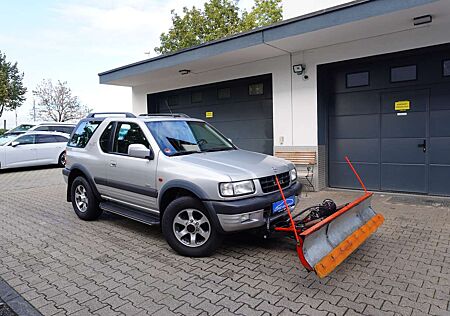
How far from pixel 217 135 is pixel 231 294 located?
288 centimetres

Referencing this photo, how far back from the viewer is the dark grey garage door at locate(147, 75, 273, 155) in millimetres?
9422

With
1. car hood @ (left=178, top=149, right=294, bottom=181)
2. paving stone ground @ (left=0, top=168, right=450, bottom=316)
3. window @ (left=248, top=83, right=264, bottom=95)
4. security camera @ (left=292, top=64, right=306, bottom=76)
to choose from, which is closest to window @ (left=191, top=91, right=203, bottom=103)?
window @ (left=248, top=83, right=264, bottom=95)

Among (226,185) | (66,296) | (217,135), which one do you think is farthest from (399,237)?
(66,296)

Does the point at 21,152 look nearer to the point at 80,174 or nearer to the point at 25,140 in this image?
the point at 25,140

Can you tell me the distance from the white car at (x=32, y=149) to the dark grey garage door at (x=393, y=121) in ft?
32.8

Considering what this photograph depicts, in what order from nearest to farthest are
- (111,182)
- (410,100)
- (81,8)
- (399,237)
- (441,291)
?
1. (441,291)
2. (399,237)
3. (111,182)
4. (410,100)
5. (81,8)

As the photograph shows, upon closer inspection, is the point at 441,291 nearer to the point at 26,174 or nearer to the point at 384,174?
the point at 384,174

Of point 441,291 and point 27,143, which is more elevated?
point 27,143

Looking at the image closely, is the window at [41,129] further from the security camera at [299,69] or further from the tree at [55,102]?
the tree at [55,102]

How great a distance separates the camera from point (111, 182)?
5.31 meters

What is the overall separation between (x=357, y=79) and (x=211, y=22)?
22724 millimetres

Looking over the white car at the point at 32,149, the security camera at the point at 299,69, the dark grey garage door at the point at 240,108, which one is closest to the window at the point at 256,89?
the dark grey garage door at the point at 240,108

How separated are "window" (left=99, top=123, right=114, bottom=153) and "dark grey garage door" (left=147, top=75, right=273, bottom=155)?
4817 millimetres

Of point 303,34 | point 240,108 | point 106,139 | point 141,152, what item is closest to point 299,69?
point 303,34
